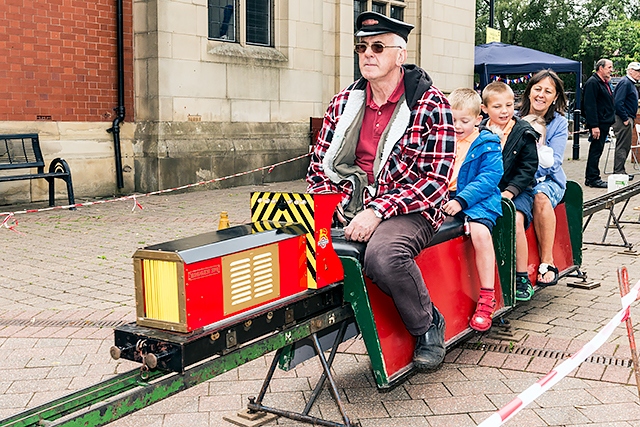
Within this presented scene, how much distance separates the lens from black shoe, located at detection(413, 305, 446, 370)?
3.86m

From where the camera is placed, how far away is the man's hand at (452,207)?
4.71 m

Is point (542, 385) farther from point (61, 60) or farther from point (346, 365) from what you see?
point (61, 60)

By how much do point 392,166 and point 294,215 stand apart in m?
0.73

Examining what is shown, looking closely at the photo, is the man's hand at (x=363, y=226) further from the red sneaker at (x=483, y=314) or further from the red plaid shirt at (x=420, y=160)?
the red sneaker at (x=483, y=314)

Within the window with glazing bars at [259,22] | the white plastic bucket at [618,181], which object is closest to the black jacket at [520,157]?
the white plastic bucket at [618,181]

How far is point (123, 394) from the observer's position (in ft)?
8.62

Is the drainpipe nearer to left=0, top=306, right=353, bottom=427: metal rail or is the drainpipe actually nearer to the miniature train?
the miniature train

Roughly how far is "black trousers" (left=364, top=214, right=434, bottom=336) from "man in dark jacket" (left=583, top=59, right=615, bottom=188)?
419 inches

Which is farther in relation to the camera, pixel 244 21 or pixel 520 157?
pixel 244 21

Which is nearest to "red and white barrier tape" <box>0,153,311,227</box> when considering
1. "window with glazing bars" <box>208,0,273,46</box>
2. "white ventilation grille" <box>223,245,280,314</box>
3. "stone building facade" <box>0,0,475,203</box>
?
"stone building facade" <box>0,0,475,203</box>

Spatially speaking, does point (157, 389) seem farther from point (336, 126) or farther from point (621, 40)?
point (621, 40)

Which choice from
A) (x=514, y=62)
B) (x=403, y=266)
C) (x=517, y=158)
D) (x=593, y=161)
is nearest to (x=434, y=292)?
(x=403, y=266)

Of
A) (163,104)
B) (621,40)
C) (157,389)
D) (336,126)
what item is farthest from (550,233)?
(621,40)

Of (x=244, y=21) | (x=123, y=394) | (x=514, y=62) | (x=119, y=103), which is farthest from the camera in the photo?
(x=514, y=62)
